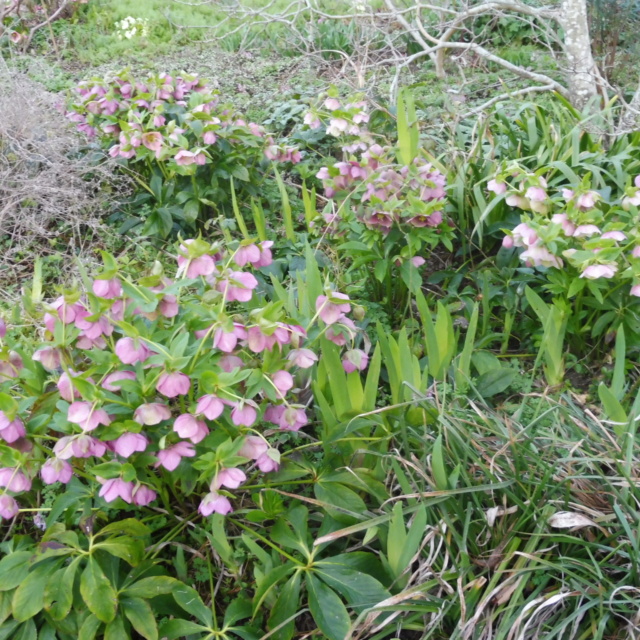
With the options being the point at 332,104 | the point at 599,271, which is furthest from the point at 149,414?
the point at 332,104

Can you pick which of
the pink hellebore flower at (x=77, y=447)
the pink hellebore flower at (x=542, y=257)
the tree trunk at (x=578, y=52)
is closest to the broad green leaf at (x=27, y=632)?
the pink hellebore flower at (x=77, y=447)

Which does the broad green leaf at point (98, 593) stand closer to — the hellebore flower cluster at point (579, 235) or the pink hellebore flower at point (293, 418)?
the pink hellebore flower at point (293, 418)

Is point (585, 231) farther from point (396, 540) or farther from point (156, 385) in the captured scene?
point (156, 385)

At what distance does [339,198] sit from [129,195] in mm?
1164

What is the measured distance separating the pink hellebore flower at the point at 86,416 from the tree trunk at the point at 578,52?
8.25 feet

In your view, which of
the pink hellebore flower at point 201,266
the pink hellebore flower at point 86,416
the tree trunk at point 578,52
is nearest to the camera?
the pink hellebore flower at point 86,416

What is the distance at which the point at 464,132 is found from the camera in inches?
118

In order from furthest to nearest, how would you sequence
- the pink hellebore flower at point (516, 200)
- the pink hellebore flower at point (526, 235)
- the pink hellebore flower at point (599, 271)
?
the pink hellebore flower at point (516, 200), the pink hellebore flower at point (526, 235), the pink hellebore flower at point (599, 271)

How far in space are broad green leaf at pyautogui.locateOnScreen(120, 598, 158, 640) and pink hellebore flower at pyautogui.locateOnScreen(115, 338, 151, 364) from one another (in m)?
0.48

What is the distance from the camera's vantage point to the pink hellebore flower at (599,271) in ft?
5.37

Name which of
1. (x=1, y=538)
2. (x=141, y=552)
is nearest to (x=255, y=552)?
(x=141, y=552)

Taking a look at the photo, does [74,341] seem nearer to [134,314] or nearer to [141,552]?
[134,314]

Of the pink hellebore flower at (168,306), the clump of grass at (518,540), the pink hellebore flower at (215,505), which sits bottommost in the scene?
the clump of grass at (518,540)

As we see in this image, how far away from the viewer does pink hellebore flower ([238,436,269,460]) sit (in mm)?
1251
